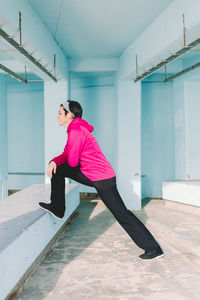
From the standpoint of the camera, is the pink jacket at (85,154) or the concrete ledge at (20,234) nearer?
the concrete ledge at (20,234)

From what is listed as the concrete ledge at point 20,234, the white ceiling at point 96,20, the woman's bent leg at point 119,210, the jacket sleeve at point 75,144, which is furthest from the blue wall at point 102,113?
the jacket sleeve at point 75,144

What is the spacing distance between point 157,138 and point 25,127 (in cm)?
352

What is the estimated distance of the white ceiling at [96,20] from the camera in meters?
3.56

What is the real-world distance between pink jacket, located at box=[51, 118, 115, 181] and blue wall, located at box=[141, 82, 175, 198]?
437 centimetres

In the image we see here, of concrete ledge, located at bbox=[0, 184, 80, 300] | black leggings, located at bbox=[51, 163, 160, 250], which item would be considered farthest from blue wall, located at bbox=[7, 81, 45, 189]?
black leggings, located at bbox=[51, 163, 160, 250]

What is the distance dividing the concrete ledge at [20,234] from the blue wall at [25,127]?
409cm

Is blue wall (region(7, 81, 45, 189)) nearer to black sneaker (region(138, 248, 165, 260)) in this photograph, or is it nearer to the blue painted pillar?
the blue painted pillar

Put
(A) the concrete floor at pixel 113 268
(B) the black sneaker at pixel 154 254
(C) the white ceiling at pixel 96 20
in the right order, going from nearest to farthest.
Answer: (A) the concrete floor at pixel 113 268 < (B) the black sneaker at pixel 154 254 < (C) the white ceiling at pixel 96 20

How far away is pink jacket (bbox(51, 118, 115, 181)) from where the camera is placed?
252 centimetres

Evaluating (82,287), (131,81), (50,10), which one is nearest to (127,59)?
(131,81)

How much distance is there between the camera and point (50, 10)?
3713mm

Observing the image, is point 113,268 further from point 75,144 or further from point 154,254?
point 75,144

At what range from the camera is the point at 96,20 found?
13.3 ft

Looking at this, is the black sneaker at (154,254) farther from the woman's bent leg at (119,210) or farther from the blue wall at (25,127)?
the blue wall at (25,127)
